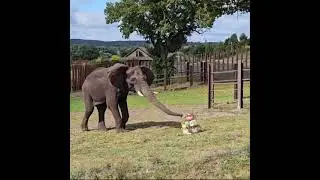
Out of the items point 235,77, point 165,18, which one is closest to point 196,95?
point 235,77

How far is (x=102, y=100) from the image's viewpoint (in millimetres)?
7672

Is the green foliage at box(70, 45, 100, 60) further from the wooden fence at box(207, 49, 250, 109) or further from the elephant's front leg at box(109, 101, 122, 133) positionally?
the wooden fence at box(207, 49, 250, 109)

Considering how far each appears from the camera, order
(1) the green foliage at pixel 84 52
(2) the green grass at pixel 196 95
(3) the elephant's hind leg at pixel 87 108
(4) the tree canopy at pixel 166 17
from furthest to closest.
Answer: (2) the green grass at pixel 196 95 < (3) the elephant's hind leg at pixel 87 108 < (4) the tree canopy at pixel 166 17 < (1) the green foliage at pixel 84 52

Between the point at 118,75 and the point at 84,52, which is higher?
the point at 84,52

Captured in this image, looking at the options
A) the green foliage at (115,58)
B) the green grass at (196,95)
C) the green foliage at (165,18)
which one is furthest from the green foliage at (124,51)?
the green grass at (196,95)

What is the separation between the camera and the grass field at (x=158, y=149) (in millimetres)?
4102

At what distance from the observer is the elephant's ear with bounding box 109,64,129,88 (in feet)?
24.3

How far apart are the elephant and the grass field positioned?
0.26 m

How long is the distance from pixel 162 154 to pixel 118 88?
8.31 feet

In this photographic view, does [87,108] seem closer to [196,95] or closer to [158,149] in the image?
[158,149]

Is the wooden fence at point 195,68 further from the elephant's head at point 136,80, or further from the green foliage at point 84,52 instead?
the elephant's head at point 136,80

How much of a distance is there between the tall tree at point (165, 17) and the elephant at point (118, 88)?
2.73ft

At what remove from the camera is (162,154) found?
5078 mm

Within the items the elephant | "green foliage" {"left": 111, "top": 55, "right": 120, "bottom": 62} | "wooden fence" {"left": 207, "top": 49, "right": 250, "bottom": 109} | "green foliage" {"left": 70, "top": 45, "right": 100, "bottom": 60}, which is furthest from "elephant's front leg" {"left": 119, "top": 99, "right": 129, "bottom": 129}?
"wooden fence" {"left": 207, "top": 49, "right": 250, "bottom": 109}
